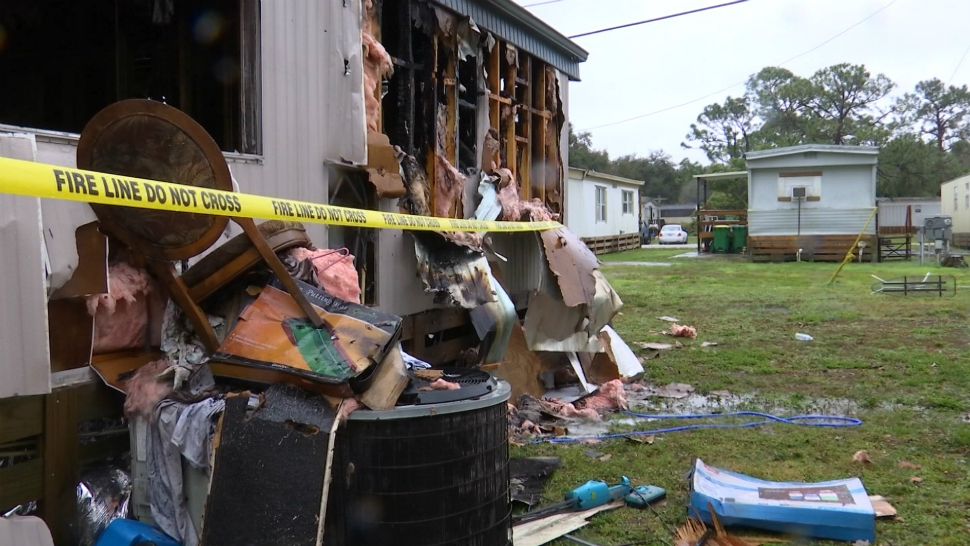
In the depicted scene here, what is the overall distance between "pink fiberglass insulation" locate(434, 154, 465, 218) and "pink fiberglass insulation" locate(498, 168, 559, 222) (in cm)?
114

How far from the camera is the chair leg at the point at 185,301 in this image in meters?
3.62

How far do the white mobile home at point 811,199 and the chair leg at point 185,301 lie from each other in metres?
25.8

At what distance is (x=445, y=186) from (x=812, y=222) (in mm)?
22356

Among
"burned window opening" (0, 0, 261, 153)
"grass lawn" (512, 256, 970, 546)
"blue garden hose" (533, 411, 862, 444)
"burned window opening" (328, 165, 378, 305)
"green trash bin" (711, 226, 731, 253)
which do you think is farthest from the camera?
"green trash bin" (711, 226, 731, 253)

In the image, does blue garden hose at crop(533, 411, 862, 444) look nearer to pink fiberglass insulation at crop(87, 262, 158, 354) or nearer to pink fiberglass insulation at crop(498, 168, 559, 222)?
pink fiberglass insulation at crop(498, 168, 559, 222)

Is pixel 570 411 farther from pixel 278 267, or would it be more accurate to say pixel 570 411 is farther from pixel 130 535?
pixel 130 535

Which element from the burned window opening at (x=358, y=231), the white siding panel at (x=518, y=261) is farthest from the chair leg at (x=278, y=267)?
the white siding panel at (x=518, y=261)

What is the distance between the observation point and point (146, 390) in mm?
3480

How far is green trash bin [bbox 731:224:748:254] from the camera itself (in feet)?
105

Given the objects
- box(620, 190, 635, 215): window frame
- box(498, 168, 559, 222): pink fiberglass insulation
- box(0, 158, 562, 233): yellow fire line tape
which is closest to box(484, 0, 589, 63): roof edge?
box(498, 168, 559, 222): pink fiberglass insulation

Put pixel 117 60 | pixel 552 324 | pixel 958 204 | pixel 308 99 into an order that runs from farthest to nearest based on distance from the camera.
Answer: pixel 958 204 → pixel 552 324 → pixel 117 60 → pixel 308 99

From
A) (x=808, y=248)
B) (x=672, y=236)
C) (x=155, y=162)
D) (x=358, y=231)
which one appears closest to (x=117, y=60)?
(x=358, y=231)

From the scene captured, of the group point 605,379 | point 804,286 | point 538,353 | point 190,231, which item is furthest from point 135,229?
point 804,286

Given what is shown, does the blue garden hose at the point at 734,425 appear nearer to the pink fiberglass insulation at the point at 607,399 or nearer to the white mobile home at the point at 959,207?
the pink fiberglass insulation at the point at 607,399
